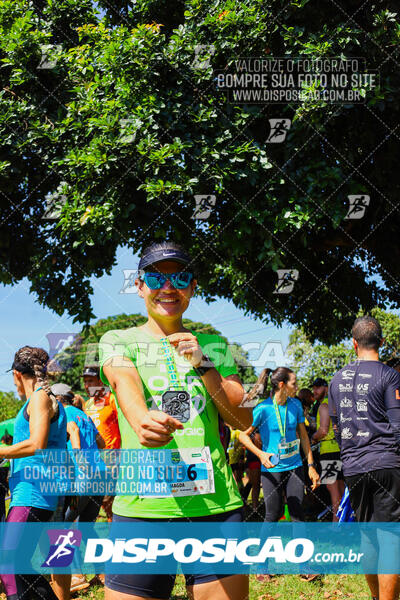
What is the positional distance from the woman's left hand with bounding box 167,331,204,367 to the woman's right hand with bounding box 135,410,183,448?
12.4 inches

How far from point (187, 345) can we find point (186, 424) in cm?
39

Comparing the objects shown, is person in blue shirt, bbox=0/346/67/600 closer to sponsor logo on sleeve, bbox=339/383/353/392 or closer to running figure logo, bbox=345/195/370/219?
sponsor logo on sleeve, bbox=339/383/353/392

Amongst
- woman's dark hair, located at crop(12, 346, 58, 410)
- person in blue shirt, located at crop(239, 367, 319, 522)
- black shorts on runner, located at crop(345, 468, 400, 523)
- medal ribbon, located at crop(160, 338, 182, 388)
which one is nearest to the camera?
medal ribbon, located at crop(160, 338, 182, 388)

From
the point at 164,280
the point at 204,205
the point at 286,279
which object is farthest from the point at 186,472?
the point at 286,279

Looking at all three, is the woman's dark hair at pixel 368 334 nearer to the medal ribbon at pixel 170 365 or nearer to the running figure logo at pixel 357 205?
the medal ribbon at pixel 170 365

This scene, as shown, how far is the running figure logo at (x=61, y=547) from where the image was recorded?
4.61 meters

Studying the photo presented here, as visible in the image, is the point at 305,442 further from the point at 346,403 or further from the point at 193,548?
the point at 193,548

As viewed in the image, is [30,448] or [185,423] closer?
[185,423]

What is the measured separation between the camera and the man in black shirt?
3996mm

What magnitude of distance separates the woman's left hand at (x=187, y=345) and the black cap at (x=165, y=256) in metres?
0.44

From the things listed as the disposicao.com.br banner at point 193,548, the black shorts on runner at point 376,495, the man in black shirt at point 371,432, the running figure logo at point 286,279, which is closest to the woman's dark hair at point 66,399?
the disposicao.com.br banner at point 193,548

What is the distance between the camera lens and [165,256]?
2.46m

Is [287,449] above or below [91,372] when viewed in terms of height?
below

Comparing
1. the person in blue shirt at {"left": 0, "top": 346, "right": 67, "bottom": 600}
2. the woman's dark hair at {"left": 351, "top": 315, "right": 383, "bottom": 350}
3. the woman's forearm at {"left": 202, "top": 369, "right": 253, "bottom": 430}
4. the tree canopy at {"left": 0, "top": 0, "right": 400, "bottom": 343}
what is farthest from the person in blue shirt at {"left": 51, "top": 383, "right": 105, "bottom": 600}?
the woman's forearm at {"left": 202, "top": 369, "right": 253, "bottom": 430}
